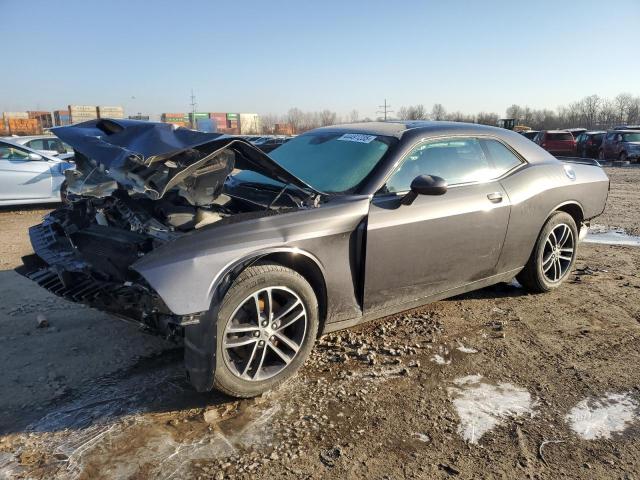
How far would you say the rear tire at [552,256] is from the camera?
4434 millimetres

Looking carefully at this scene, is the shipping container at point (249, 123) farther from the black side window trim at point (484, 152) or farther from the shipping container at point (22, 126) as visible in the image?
the black side window trim at point (484, 152)

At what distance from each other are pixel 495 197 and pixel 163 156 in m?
2.59

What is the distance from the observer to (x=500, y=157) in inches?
165

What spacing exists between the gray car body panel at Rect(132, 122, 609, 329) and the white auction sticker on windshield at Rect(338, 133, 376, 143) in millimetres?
120

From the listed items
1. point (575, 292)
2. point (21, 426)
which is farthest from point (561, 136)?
point (21, 426)

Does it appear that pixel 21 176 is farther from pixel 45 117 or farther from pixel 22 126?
pixel 45 117

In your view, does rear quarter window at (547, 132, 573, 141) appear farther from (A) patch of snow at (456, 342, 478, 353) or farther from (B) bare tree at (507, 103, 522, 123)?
(B) bare tree at (507, 103, 522, 123)

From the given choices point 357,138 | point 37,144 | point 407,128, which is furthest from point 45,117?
point 407,128

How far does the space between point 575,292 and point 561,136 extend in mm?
23469

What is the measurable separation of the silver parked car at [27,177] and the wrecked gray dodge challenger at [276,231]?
621 centimetres

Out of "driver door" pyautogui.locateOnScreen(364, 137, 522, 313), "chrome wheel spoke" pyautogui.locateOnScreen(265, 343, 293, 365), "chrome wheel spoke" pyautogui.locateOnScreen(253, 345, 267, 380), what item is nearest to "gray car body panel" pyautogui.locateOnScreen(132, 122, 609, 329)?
"driver door" pyautogui.locateOnScreen(364, 137, 522, 313)

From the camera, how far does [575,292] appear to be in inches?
186

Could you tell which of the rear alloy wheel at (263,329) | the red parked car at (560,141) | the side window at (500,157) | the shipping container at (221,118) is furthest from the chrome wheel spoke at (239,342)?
the shipping container at (221,118)

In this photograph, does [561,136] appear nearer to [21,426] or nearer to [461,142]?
[461,142]
